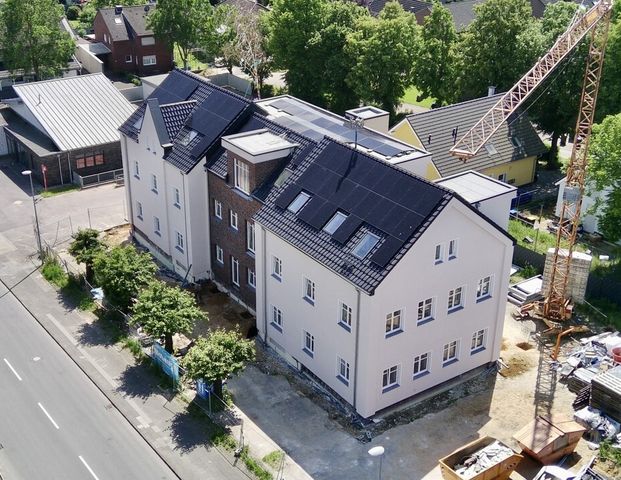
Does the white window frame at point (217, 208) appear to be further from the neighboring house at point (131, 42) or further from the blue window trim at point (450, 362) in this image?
the neighboring house at point (131, 42)

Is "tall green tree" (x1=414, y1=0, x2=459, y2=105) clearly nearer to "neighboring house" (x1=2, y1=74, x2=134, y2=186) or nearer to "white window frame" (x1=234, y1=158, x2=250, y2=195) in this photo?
"neighboring house" (x1=2, y1=74, x2=134, y2=186)

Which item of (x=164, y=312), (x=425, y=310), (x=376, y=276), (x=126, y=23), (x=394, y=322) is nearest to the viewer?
(x=376, y=276)

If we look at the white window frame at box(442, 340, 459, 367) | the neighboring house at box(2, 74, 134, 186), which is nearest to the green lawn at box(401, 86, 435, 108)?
the neighboring house at box(2, 74, 134, 186)

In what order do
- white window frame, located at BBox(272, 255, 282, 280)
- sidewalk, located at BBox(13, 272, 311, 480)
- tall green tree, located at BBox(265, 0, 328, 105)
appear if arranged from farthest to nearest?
tall green tree, located at BBox(265, 0, 328, 105) → white window frame, located at BBox(272, 255, 282, 280) → sidewalk, located at BBox(13, 272, 311, 480)

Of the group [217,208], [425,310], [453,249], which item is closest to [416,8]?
[217,208]

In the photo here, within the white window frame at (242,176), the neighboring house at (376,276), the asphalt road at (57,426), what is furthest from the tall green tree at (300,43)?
the asphalt road at (57,426)

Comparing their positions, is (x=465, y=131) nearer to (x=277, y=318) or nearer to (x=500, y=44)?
(x=500, y=44)
